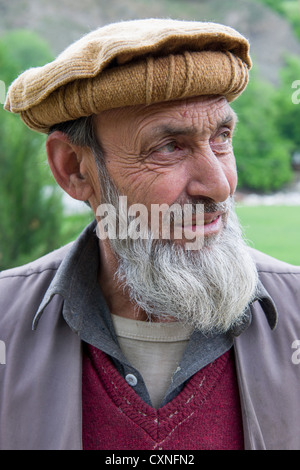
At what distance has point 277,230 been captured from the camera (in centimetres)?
508

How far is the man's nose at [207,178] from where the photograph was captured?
1.60 m

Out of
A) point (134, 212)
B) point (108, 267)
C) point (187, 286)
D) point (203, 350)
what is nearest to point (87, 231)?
point (108, 267)

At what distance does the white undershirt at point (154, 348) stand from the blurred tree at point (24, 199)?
2962 millimetres

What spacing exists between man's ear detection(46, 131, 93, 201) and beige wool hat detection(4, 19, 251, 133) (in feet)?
0.69

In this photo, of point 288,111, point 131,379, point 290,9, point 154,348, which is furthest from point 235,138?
point 290,9

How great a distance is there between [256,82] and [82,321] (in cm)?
1146

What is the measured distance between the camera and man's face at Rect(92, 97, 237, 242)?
160 cm

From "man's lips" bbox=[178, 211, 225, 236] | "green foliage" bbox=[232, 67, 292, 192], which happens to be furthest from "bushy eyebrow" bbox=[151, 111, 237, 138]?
"green foliage" bbox=[232, 67, 292, 192]

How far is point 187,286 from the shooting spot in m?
1.67

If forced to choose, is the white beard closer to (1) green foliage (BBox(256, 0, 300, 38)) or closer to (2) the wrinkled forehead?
(2) the wrinkled forehead

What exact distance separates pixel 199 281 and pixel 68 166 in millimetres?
690

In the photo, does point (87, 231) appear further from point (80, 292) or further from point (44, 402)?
point (44, 402)

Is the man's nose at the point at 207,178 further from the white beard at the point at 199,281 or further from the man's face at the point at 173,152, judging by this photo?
the white beard at the point at 199,281

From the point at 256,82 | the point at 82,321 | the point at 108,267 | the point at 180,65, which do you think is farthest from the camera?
the point at 256,82
